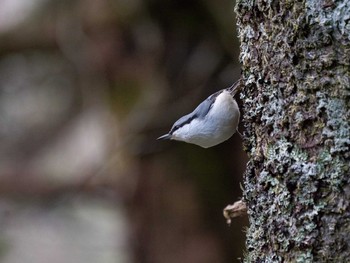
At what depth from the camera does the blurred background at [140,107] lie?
3.25 m

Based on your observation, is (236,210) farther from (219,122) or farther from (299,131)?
(299,131)

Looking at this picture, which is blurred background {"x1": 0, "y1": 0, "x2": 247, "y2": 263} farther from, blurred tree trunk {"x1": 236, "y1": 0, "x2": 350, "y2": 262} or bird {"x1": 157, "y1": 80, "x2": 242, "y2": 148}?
blurred tree trunk {"x1": 236, "y1": 0, "x2": 350, "y2": 262}

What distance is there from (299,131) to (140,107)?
1.95 m

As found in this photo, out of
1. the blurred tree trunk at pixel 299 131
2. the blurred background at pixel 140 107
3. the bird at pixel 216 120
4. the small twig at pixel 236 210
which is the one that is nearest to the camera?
the blurred tree trunk at pixel 299 131

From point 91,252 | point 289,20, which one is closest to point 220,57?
point 289,20

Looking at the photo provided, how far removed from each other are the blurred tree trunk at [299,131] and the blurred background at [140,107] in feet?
5.25

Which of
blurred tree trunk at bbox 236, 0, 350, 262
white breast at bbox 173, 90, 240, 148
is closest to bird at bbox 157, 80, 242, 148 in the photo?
white breast at bbox 173, 90, 240, 148

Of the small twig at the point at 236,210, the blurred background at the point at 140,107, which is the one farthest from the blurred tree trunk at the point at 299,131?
the blurred background at the point at 140,107

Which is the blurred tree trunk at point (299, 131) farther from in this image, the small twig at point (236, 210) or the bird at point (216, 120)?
the bird at point (216, 120)

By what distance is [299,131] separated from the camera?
53.9 inches

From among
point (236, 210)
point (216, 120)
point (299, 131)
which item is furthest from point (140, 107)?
point (299, 131)

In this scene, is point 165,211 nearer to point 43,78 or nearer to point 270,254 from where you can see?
point 43,78

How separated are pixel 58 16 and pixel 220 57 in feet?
3.17

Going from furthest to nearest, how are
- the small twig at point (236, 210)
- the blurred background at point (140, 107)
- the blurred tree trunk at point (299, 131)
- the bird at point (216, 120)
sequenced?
the blurred background at point (140, 107), the bird at point (216, 120), the small twig at point (236, 210), the blurred tree trunk at point (299, 131)
